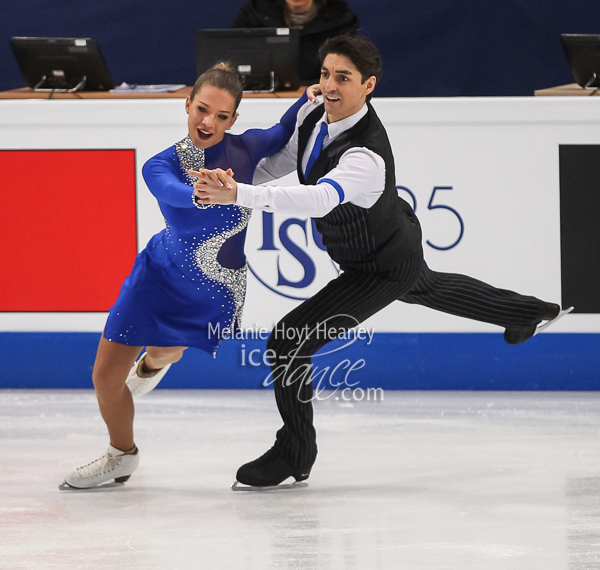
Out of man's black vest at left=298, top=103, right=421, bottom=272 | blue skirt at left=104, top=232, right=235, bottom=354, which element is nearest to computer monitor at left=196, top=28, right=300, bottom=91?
man's black vest at left=298, top=103, right=421, bottom=272

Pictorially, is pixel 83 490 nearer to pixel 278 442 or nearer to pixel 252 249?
pixel 278 442

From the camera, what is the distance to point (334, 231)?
2762 mm

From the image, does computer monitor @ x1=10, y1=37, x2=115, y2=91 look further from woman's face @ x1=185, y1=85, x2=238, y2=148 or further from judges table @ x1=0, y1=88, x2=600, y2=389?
woman's face @ x1=185, y1=85, x2=238, y2=148

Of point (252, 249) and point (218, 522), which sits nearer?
point (218, 522)

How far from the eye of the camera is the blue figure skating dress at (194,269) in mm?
2756

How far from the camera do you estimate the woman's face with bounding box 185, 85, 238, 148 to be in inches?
104

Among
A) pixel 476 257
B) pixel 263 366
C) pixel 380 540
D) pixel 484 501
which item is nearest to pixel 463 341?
pixel 476 257

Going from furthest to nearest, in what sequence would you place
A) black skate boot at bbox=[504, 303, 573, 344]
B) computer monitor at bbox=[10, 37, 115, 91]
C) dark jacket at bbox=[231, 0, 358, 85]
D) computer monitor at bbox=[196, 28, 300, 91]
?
dark jacket at bbox=[231, 0, 358, 85] < computer monitor at bbox=[10, 37, 115, 91] < computer monitor at bbox=[196, 28, 300, 91] < black skate boot at bbox=[504, 303, 573, 344]

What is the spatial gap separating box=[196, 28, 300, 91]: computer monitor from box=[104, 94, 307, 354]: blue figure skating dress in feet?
5.63

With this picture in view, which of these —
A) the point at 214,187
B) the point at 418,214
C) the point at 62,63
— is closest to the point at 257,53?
the point at 62,63

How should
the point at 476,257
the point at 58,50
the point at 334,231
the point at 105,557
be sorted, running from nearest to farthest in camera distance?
1. the point at 105,557
2. the point at 334,231
3. the point at 476,257
4. the point at 58,50

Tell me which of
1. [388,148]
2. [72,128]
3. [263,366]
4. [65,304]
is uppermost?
Result: [388,148]

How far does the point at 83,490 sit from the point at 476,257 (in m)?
2.05

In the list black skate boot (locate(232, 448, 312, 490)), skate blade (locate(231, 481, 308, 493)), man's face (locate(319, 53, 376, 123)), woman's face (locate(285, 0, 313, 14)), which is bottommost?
skate blade (locate(231, 481, 308, 493))
